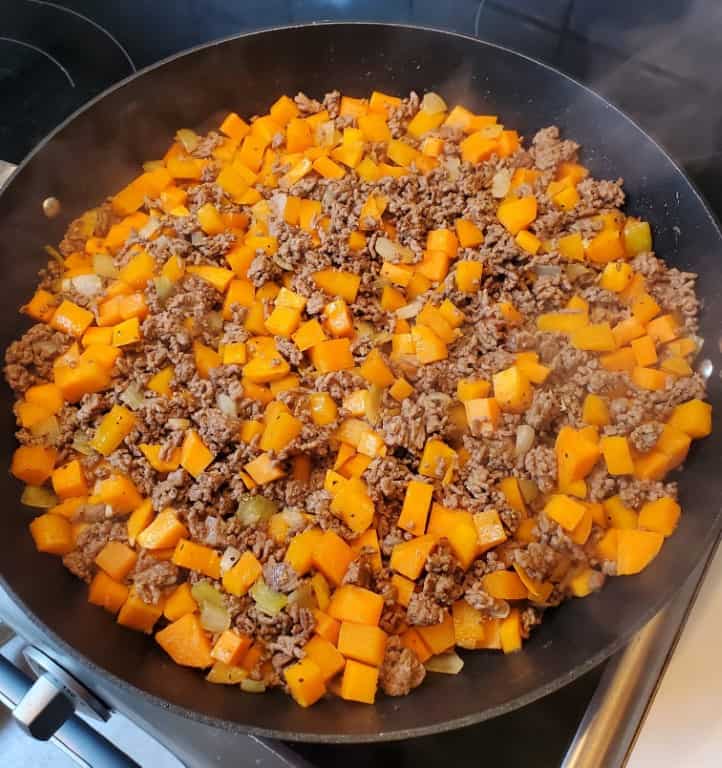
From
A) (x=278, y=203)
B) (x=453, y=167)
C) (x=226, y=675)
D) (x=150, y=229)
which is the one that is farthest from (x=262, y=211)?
(x=226, y=675)

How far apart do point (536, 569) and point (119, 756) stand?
93 centimetres

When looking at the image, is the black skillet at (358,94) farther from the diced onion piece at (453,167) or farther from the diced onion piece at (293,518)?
the diced onion piece at (293,518)

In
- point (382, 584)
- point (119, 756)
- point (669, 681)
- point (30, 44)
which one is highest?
point (30, 44)

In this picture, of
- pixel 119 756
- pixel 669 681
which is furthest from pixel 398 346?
pixel 119 756

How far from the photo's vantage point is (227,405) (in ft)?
5.56

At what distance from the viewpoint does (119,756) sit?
1416 mm

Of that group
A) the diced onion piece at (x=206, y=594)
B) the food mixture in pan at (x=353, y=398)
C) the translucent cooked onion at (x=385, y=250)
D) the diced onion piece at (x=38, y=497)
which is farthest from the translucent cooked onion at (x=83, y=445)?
the translucent cooked onion at (x=385, y=250)

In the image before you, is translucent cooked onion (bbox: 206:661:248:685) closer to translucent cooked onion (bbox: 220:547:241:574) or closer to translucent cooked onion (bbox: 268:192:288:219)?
translucent cooked onion (bbox: 220:547:241:574)

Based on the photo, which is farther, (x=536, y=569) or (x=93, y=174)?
(x=93, y=174)

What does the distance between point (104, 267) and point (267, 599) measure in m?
1.04

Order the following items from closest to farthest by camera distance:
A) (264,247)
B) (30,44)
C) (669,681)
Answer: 1. (669,681)
2. (264,247)
3. (30,44)

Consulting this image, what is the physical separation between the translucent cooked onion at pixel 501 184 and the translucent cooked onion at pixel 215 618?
134 centimetres

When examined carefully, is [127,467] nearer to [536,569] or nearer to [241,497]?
[241,497]

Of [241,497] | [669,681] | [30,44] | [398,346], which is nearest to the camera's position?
[669,681]
